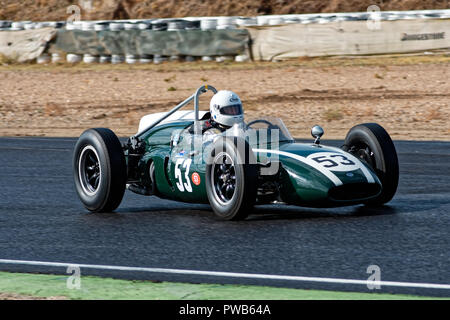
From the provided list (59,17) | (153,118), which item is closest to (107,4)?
(59,17)

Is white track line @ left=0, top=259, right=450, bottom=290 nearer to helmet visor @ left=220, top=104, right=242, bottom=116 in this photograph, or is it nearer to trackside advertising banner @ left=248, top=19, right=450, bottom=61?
helmet visor @ left=220, top=104, right=242, bottom=116

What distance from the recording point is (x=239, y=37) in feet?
79.6

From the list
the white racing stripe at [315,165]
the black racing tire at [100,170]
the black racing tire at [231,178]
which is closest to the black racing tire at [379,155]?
the white racing stripe at [315,165]

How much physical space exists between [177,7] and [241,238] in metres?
29.7

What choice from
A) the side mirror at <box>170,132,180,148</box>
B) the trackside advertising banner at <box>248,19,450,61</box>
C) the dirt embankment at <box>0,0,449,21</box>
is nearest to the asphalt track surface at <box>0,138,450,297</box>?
the side mirror at <box>170,132,180,148</box>

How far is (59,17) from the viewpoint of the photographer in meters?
36.8

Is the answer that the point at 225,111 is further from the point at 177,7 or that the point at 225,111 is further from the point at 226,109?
the point at 177,7

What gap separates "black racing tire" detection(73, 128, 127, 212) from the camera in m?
8.41

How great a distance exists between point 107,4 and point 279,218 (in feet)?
Result: 98.5

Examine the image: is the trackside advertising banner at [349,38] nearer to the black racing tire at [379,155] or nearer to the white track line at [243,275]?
the black racing tire at [379,155]

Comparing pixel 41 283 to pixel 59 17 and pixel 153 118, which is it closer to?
pixel 153 118

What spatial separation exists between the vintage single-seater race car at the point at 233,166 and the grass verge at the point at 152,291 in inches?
77.2

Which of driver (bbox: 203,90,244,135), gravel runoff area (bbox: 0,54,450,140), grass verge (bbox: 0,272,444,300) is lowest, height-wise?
grass verge (bbox: 0,272,444,300)
